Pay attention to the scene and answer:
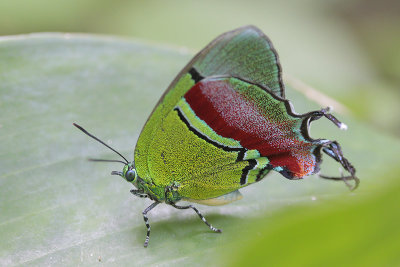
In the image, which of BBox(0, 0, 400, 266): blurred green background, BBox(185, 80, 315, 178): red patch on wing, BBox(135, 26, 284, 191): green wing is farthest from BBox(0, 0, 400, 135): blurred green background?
BBox(135, 26, 284, 191): green wing

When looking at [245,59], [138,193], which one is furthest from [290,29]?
[138,193]

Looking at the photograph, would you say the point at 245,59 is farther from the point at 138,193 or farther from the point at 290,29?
the point at 290,29

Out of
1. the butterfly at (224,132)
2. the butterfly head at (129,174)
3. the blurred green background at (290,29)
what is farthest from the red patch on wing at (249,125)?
the blurred green background at (290,29)

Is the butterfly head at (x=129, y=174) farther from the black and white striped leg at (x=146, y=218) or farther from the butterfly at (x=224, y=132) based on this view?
the black and white striped leg at (x=146, y=218)

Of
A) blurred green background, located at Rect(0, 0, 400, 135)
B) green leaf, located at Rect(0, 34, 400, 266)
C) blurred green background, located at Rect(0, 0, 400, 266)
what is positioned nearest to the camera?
blurred green background, located at Rect(0, 0, 400, 266)

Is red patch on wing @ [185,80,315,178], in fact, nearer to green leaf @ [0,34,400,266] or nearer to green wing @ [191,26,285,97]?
green wing @ [191,26,285,97]

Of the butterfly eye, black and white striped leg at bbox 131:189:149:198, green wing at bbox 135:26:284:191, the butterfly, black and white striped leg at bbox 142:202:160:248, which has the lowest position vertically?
black and white striped leg at bbox 142:202:160:248

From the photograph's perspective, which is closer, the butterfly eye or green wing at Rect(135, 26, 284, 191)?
green wing at Rect(135, 26, 284, 191)

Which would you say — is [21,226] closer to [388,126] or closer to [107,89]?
[107,89]

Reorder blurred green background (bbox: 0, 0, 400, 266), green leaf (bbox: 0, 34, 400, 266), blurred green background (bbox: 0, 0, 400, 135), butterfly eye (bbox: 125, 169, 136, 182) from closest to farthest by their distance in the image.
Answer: blurred green background (bbox: 0, 0, 400, 266), green leaf (bbox: 0, 34, 400, 266), butterfly eye (bbox: 125, 169, 136, 182), blurred green background (bbox: 0, 0, 400, 135)
